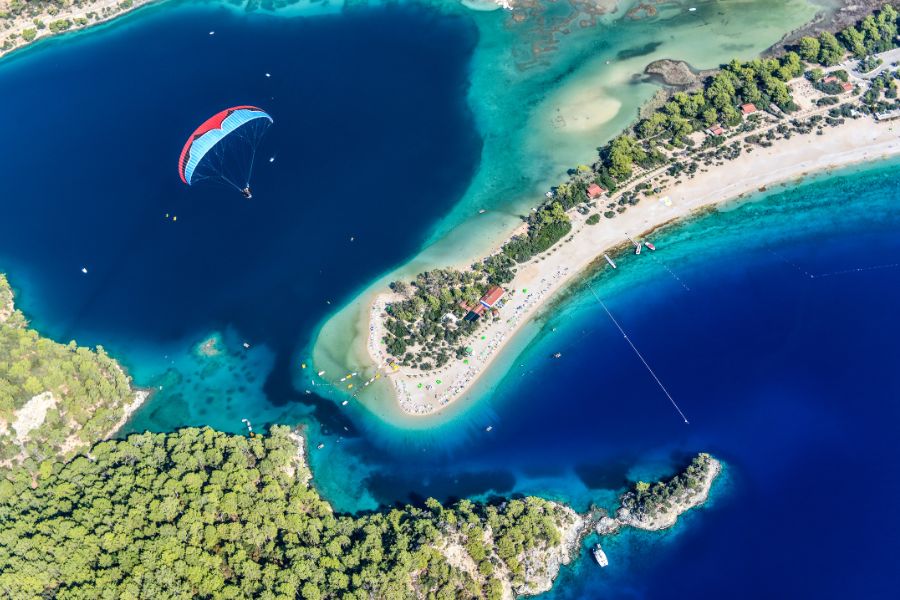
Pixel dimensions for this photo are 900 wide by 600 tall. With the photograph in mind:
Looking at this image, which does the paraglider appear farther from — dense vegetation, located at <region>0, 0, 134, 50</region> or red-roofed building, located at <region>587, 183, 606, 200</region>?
dense vegetation, located at <region>0, 0, 134, 50</region>

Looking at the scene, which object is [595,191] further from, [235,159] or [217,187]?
[217,187]

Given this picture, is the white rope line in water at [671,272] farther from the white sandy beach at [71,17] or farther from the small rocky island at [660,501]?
the white sandy beach at [71,17]

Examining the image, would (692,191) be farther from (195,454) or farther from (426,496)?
(195,454)

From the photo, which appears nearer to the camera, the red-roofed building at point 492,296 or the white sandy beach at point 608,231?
the white sandy beach at point 608,231

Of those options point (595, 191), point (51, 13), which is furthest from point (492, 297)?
point (51, 13)

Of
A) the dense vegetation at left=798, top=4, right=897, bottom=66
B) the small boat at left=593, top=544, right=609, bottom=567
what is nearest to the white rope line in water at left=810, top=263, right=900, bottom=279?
the dense vegetation at left=798, top=4, right=897, bottom=66

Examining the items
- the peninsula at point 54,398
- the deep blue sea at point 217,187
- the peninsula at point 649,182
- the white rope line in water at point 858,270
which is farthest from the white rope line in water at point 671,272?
the peninsula at point 54,398
